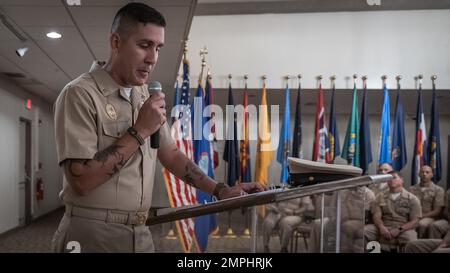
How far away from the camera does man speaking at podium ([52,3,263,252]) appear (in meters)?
1.03

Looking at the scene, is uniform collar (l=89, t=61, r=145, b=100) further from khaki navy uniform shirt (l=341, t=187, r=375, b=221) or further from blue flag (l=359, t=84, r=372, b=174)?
blue flag (l=359, t=84, r=372, b=174)

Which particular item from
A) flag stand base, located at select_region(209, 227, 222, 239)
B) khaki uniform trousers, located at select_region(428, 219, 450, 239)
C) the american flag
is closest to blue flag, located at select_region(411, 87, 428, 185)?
khaki uniform trousers, located at select_region(428, 219, 450, 239)

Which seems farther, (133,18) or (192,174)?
(192,174)

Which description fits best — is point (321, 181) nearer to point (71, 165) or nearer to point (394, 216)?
point (71, 165)

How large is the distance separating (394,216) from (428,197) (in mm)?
1243

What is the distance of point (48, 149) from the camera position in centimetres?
667

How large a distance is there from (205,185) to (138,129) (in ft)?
1.32

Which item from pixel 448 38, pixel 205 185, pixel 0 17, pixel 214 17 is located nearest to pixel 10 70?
pixel 0 17

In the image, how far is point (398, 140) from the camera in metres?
4.80

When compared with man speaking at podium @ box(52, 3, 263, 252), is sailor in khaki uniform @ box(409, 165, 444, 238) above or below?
below

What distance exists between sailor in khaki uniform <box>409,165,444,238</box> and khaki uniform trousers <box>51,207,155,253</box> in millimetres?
4129

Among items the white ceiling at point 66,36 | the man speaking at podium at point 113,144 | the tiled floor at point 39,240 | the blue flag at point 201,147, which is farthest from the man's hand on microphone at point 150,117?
the blue flag at point 201,147

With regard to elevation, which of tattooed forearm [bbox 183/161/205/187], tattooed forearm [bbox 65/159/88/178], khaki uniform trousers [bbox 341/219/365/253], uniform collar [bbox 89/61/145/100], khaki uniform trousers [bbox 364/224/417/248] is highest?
uniform collar [bbox 89/61/145/100]

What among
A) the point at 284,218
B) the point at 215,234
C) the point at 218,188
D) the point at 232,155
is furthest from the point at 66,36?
the point at 284,218
